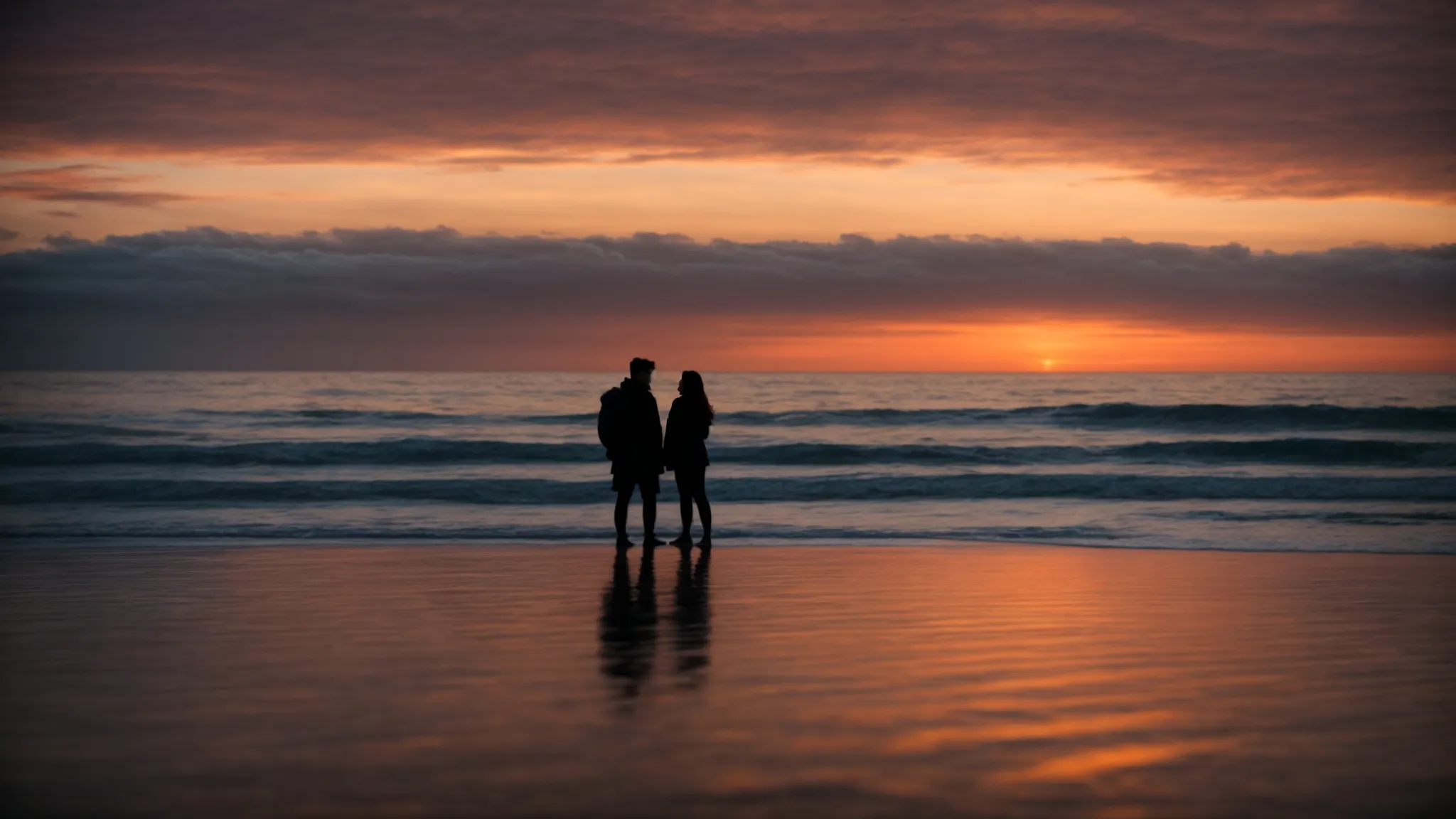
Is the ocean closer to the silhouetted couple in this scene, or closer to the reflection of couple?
the silhouetted couple

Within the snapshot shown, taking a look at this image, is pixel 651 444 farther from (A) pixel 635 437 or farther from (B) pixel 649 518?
(B) pixel 649 518

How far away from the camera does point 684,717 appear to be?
520 cm

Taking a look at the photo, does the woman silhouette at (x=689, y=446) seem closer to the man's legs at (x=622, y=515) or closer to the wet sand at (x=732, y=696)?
the man's legs at (x=622, y=515)

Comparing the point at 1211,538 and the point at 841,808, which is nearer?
the point at 841,808

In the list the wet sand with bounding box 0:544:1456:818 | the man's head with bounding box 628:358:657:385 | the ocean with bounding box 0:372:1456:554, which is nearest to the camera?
the wet sand with bounding box 0:544:1456:818

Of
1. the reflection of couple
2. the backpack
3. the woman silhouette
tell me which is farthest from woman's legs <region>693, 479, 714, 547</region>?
the reflection of couple

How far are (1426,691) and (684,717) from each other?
11.3ft

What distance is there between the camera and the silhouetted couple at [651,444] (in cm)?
1285

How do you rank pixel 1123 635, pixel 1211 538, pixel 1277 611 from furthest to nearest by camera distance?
pixel 1211 538
pixel 1277 611
pixel 1123 635

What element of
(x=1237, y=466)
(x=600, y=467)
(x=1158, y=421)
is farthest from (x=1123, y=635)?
(x=1158, y=421)

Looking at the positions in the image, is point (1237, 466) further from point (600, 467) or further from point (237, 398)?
point (237, 398)

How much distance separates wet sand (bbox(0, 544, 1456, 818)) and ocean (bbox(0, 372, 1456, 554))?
4806 millimetres

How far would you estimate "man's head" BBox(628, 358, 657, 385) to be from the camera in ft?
41.7

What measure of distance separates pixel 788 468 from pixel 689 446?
45.3ft
